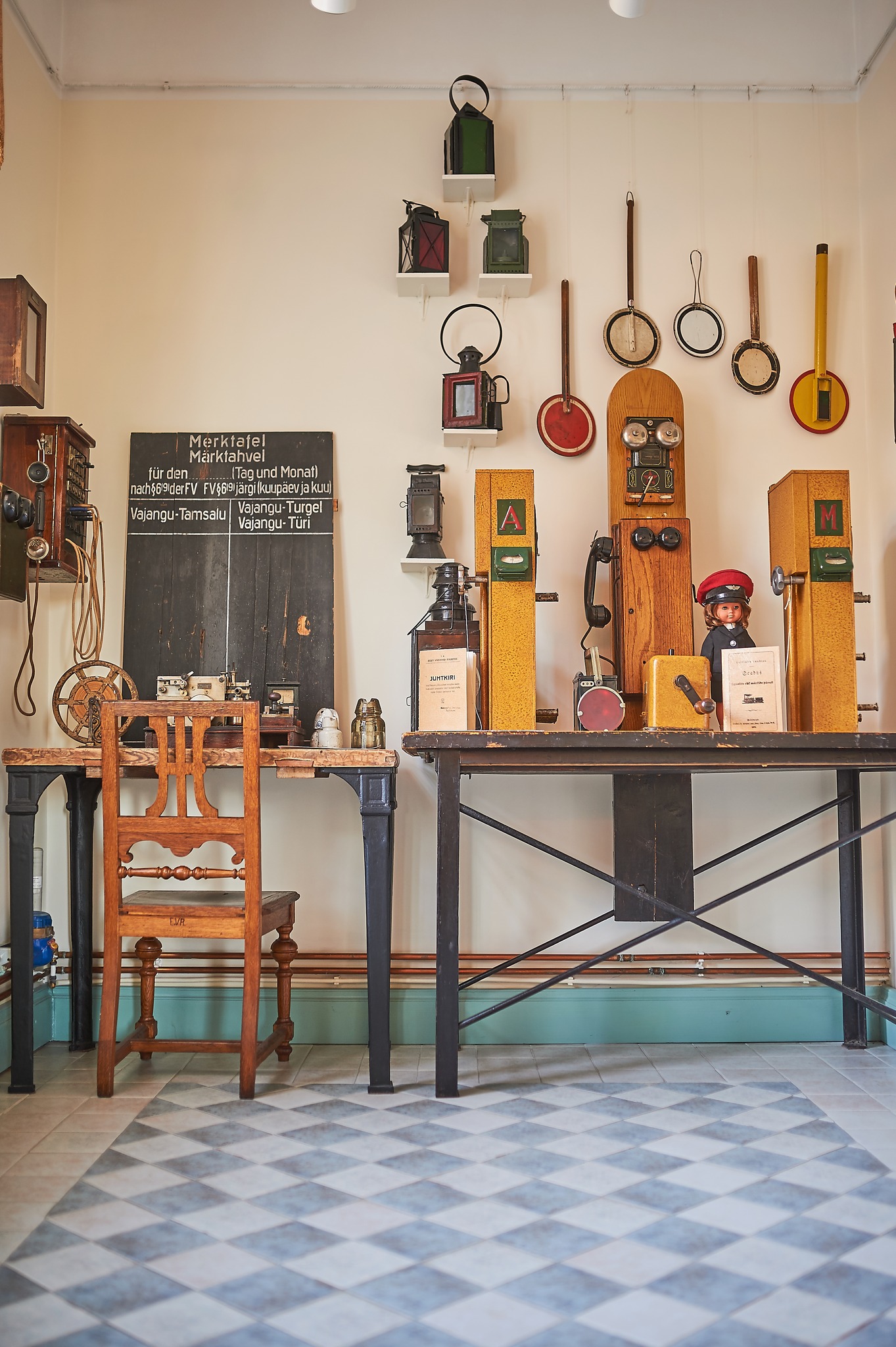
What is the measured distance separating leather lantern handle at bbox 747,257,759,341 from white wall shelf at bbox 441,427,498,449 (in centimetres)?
107

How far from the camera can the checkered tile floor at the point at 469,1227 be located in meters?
1.75

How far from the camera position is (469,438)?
3885mm

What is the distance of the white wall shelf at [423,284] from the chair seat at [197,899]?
2.27 m

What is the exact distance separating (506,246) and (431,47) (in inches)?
35.1

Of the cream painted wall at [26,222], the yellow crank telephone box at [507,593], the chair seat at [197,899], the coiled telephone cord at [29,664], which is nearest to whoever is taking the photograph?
the chair seat at [197,899]

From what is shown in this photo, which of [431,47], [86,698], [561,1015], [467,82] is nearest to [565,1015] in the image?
[561,1015]

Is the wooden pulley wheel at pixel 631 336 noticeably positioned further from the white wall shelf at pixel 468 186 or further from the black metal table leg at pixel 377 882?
the black metal table leg at pixel 377 882

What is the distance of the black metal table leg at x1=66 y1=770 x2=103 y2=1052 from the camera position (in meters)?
3.60

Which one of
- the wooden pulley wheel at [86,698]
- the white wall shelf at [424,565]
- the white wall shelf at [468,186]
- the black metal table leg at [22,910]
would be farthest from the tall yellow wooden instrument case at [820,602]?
the black metal table leg at [22,910]

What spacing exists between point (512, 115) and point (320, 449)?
4.96 ft

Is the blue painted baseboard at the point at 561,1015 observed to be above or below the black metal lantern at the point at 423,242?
below

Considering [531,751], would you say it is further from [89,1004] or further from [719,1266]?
[89,1004]

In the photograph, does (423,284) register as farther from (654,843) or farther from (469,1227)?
(469,1227)

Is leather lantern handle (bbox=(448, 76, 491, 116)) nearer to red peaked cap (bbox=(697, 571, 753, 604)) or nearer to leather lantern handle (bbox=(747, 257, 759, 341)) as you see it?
leather lantern handle (bbox=(747, 257, 759, 341))
